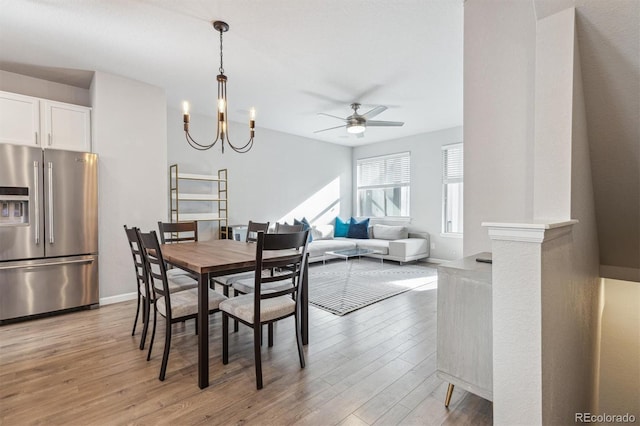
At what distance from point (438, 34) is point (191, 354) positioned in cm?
340

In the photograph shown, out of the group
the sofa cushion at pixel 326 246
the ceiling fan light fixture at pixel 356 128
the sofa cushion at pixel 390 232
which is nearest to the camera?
the ceiling fan light fixture at pixel 356 128

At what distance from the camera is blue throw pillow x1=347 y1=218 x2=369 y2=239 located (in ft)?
21.8

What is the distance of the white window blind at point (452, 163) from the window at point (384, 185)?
2.56ft

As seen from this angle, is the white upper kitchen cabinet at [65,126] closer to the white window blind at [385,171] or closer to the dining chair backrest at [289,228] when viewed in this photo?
the dining chair backrest at [289,228]

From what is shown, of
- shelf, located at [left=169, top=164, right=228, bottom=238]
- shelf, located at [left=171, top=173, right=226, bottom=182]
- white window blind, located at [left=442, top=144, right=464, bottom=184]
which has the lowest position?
shelf, located at [left=169, top=164, right=228, bottom=238]

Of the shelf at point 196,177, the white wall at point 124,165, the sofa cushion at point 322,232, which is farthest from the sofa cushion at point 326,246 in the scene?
the white wall at point 124,165

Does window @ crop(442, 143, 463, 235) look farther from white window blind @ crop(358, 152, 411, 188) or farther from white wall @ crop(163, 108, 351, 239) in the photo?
white wall @ crop(163, 108, 351, 239)

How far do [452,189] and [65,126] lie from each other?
19.9ft

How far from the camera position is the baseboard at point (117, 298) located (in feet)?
11.6

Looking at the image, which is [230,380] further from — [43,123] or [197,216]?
[43,123]

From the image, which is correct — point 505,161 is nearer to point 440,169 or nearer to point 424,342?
point 424,342

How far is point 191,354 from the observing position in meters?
2.34

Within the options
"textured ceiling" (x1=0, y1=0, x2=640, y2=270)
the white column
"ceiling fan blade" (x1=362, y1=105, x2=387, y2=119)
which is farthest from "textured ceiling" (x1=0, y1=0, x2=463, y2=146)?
the white column

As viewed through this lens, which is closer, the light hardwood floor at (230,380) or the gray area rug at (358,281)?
the light hardwood floor at (230,380)
